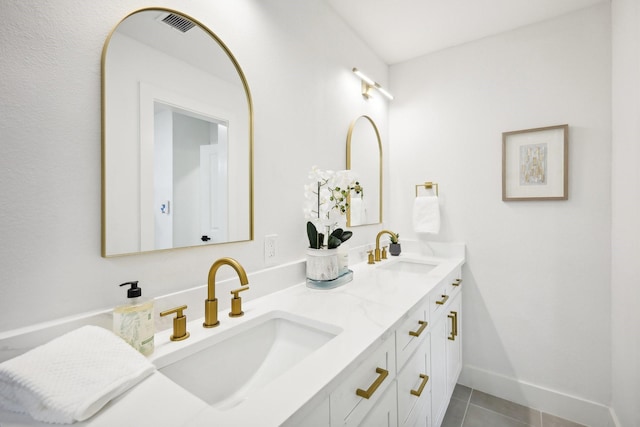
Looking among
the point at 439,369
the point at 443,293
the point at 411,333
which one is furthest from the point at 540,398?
the point at 411,333

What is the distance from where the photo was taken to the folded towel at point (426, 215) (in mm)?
2135

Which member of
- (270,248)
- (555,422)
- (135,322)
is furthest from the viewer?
(555,422)

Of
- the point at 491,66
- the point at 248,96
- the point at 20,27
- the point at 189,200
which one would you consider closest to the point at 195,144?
the point at 189,200

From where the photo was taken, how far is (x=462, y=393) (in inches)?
79.0

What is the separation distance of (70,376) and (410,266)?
6.32ft

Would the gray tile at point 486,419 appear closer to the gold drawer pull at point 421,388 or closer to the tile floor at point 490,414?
the tile floor at point 490,414

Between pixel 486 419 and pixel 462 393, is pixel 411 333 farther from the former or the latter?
pixel 462 393

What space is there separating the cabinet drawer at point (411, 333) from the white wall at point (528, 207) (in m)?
1.04

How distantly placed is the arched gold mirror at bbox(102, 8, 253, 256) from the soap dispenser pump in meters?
0.16

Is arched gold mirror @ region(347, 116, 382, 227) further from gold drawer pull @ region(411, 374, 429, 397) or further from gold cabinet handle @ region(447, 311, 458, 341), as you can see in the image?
gold drawer pull @ region(411, 374, 429, 397)

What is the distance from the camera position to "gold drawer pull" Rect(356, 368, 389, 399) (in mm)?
773

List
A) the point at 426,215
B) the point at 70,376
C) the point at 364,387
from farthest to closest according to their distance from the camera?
the point at 426,215, the point at 364,387, the point at 70,376

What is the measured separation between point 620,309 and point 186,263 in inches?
82.4

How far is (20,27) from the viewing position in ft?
2.18
